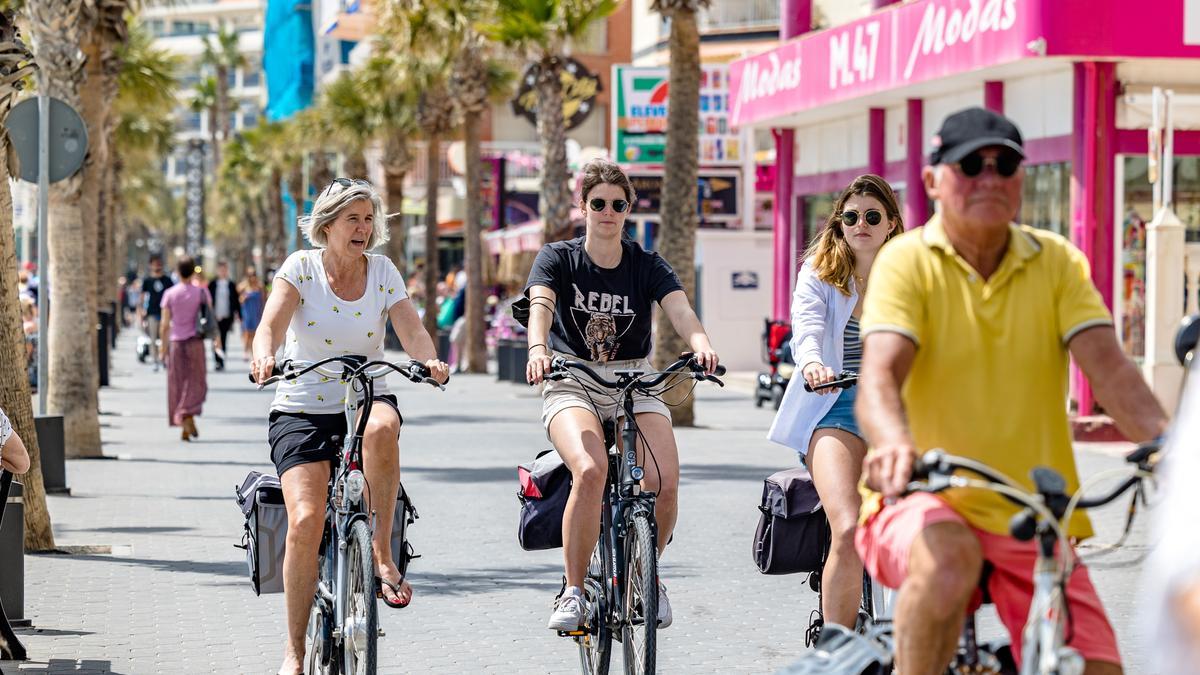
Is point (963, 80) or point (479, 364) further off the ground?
point (963, 80)

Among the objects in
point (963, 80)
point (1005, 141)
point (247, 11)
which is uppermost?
point (247, 11)

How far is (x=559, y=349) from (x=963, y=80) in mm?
14337

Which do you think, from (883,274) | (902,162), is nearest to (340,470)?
(883,274)

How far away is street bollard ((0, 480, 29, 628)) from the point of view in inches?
313

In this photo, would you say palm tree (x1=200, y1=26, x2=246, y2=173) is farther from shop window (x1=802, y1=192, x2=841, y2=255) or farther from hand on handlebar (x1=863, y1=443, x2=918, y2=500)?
hand on handlebar (x1=863, y1=443, x2=918, y2=500)

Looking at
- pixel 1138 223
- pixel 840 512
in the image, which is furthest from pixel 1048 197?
pixel 840 512

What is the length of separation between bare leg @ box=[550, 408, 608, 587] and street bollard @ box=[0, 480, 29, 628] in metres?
2.62

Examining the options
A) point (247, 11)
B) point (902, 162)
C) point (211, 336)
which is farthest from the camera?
point (247, 11)

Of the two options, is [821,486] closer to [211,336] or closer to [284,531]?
[284,531]

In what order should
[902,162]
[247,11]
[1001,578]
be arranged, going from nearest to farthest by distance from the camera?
1. [1001,578]
2. [902,162]
3. [247,11]

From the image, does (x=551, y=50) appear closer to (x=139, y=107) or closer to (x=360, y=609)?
(x=139, y=107)

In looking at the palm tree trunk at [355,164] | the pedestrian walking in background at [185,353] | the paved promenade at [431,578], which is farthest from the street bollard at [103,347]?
the palm tree trunk at [355,164]

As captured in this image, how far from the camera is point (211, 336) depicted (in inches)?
768

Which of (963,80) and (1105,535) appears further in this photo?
(963,80)
